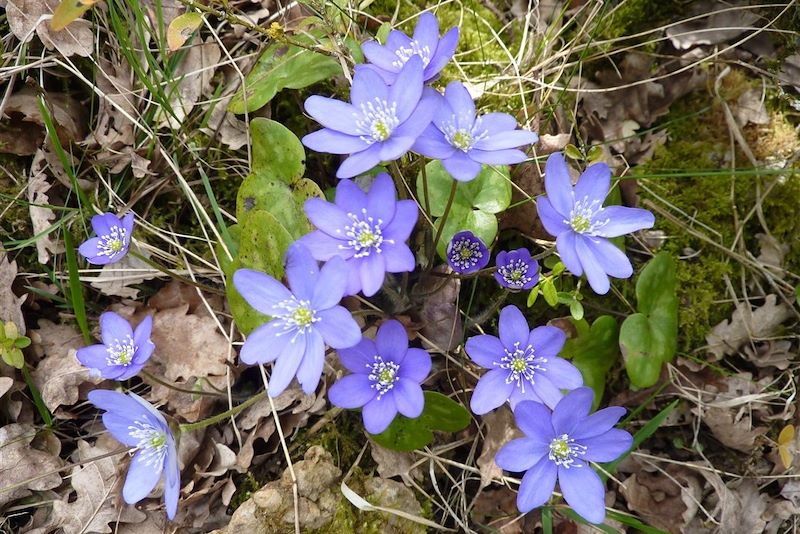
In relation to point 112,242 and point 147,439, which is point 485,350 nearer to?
point 147,439

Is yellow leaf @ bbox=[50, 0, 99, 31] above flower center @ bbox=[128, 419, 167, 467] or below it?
above

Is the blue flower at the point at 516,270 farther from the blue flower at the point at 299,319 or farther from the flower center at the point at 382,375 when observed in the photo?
the blue flower at the point at 299,319

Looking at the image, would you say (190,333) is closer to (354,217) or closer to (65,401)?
(65,401)

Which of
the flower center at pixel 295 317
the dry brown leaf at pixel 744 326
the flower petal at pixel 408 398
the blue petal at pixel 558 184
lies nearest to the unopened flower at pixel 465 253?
the blue petal at pixel 558 184

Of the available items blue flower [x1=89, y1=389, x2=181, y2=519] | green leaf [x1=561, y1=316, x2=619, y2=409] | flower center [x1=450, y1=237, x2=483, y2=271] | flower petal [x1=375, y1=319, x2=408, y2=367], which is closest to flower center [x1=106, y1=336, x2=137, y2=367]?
blue flower [x1=89, y1=389, x2=181, y2=519]

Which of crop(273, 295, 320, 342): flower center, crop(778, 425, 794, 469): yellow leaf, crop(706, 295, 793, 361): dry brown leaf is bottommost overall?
crop(778, 425, 794, 469): yellow leaf

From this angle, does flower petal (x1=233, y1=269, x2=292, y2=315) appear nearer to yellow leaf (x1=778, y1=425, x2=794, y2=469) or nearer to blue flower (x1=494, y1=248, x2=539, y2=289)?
blue flower (x1=494, y1=248, x2=539, y2=289)
